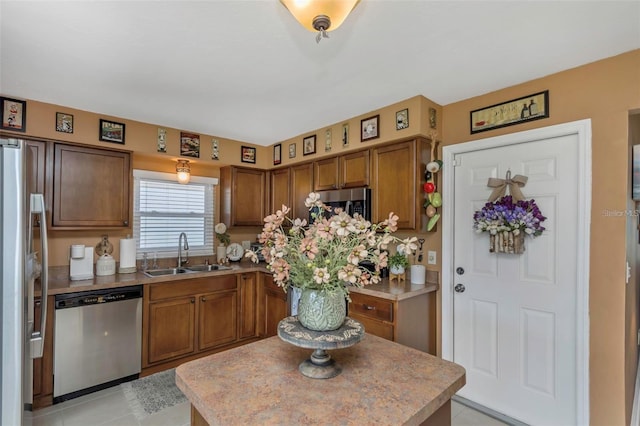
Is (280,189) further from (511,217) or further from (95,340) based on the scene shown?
(511,217)

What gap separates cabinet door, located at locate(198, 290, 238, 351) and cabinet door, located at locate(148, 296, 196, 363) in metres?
0.09

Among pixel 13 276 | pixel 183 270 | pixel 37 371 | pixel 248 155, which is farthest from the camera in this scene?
pixel 248 155

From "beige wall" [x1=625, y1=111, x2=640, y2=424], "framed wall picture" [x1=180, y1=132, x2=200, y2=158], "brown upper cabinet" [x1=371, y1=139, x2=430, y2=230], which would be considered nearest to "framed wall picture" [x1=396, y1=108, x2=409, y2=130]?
"brown upper cabinet" [x1=371, y1=139, x2=430, y2=230]

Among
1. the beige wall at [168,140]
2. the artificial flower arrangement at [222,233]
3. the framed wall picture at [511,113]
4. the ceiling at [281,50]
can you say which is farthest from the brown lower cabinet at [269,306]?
the framed wall picture at [511,113]

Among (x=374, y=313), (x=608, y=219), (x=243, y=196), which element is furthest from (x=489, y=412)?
(x=243, y=196)

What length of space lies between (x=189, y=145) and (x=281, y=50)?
2.10m

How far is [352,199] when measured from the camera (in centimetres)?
307

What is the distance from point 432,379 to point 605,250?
1570 mm

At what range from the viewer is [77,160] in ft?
9.27

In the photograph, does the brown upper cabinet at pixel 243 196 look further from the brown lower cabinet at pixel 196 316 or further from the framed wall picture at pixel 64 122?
the framed wall picture at pixel 64 122

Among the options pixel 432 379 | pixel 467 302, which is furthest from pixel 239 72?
pixel 467 302

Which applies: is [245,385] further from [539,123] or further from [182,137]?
[182,137]

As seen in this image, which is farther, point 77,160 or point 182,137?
point 182,137

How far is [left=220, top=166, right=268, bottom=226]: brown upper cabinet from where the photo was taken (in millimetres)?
3898
